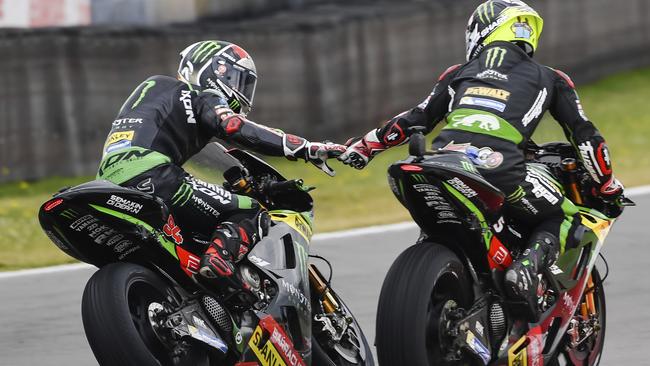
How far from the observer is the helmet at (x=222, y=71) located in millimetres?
5566

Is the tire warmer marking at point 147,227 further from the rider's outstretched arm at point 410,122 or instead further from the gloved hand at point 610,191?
the gloved hand at point 610,191

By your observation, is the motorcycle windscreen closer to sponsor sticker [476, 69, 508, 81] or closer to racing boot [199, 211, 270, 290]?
racing boot [199, 211, 270, 290]

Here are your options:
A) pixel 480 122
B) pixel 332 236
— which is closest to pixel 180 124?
pixel 480 122

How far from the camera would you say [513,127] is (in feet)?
18.5

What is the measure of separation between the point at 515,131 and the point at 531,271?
23.6 inches

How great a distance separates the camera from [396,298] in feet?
17.2

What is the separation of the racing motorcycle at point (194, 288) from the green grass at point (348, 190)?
346 cm

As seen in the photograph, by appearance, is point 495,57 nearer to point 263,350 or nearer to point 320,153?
point 320,153

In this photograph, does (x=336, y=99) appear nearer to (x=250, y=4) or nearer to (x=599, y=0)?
(x=250, y=4)

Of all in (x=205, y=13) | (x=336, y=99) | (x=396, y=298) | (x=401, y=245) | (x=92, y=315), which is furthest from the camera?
(x=205, y=13)

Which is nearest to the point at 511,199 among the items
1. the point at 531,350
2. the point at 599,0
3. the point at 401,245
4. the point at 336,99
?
the point at 531,350

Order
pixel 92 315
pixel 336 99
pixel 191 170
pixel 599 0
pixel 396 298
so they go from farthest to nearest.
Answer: pixel 599 0
pixel 336 99
pixel 191 170
pixel 396 298
pixel 92 315

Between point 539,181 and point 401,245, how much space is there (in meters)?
3.50

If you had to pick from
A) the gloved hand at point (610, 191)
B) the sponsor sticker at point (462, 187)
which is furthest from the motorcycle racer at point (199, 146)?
the gloved hand at point (610, 191)
